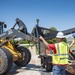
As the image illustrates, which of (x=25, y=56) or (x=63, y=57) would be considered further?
(x=25, y=56)

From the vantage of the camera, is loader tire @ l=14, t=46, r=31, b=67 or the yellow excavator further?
loader tire @ l=14, t=46, r=31, b=67

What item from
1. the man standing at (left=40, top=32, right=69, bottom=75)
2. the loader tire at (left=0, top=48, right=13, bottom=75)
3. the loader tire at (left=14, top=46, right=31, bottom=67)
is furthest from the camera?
the loader tire at (left=14, top=46, right=31, bottom=67)

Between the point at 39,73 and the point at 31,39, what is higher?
the point at 31,39

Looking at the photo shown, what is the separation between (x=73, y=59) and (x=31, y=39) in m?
2.06

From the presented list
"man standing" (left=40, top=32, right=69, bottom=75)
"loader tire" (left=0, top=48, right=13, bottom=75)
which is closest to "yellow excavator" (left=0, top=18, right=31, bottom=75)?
"loader tire" (left=0, top=48, right=13, bottom=75)

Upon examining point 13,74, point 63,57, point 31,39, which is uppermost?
point 31,39

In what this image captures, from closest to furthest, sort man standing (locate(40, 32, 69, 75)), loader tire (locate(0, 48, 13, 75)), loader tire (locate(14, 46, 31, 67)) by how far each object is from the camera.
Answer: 1. man standing (locate(40, 32, 69, 75))
2. loader tire (locate(0, 48, 13, 75))
3. loader tire (locate(14, 46, 31, 67))

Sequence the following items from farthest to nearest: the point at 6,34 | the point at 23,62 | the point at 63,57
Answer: the point at 23,62
the point at 6,34
the point at 63,57

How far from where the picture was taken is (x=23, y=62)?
13031mm

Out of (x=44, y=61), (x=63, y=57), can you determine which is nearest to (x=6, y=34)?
(x=44, y=61)

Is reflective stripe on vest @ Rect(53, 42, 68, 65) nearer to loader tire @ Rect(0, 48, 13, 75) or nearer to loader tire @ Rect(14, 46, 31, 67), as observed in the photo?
loader tire @ Rect(0, 48, 13, 75)

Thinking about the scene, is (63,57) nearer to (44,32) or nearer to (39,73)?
(39,73)

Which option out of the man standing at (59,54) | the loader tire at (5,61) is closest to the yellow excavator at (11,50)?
the loader tire at (5,61)

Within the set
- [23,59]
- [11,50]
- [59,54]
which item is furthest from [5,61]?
[59,54]
